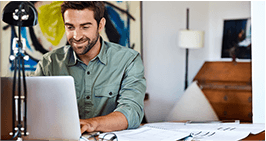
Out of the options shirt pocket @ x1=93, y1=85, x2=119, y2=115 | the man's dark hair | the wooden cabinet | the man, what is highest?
the man's dark hair

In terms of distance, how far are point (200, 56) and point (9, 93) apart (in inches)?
133

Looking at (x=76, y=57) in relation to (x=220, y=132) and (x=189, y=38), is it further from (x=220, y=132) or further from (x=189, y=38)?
(x=189, y=38)

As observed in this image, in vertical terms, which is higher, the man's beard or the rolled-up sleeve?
the man's beard

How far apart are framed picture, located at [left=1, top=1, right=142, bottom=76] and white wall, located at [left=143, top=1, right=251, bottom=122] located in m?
0.30

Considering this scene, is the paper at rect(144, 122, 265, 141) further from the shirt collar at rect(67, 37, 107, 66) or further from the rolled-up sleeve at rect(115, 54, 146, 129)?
the shirt collar at rect(67, 37, 107, 66)

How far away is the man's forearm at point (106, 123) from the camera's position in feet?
4.11

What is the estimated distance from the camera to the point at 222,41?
167 inches

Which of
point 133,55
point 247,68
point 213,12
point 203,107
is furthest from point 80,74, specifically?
point 213,12

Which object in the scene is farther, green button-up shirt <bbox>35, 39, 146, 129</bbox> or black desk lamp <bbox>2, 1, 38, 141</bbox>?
green button-up shirt <bbox>35, 39, 146, 129</bbox>

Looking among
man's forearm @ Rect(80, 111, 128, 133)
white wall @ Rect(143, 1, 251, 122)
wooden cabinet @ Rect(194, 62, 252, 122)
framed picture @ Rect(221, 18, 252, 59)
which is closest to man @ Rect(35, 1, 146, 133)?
man's forearm @ Rect(80, 111, 128, 133)

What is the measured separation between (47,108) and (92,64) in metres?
0.62

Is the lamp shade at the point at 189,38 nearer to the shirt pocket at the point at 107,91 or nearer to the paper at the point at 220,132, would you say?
the shirt pocket at the point at 107,91

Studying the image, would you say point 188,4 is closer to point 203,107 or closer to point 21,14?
point 203,107

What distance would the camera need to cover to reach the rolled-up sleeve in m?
1.40
